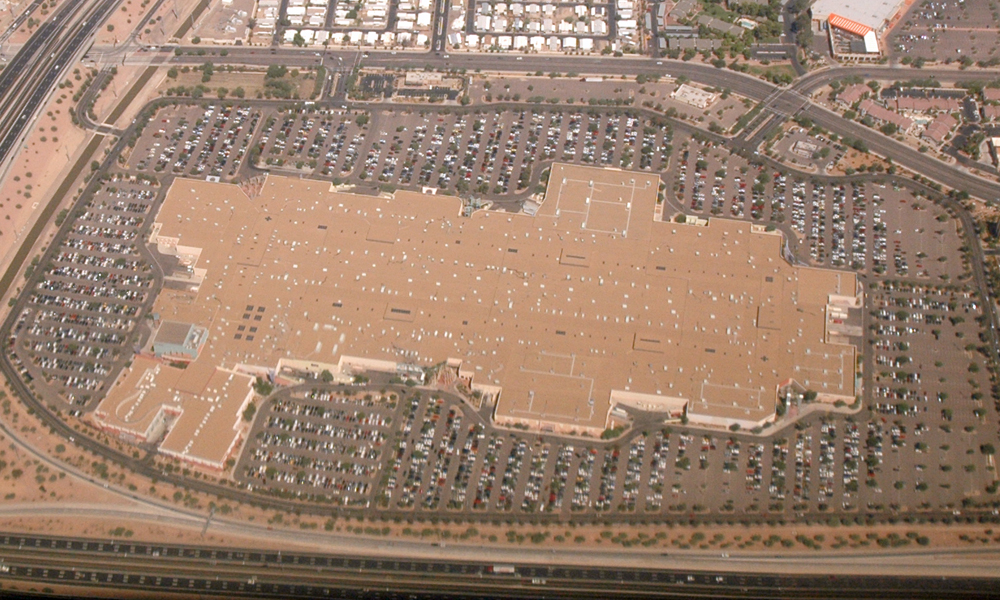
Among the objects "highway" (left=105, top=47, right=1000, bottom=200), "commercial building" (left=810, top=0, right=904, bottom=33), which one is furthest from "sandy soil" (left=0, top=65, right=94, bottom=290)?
"commercial building" (left=810, top=0, right=904, bottom=33)

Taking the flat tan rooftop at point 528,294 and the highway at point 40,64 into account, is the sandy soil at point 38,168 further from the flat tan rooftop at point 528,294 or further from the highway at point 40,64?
the flat tan rooftop at point 528,294

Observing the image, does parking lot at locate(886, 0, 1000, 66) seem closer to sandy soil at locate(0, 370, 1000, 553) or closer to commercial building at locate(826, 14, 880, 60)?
commercial building at locate(826, 14, 880, 60)

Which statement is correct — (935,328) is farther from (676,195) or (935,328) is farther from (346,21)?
(346,21)

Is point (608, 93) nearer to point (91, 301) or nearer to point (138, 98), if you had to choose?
point (138, 98)

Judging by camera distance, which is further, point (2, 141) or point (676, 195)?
point (2, 141)

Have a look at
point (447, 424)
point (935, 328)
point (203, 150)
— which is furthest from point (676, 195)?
point (203, 150)
